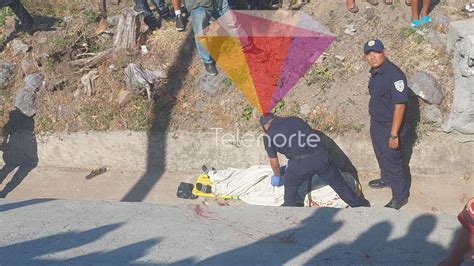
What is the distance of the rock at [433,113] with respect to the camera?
5.89 m

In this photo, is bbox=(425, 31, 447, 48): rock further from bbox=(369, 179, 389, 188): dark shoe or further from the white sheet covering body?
the white sheet covering body

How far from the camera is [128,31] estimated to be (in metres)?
7.38

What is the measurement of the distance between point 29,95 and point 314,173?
4.30 m

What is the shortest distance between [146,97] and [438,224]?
425cm

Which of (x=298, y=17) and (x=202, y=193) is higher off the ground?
(x=298, y=17)

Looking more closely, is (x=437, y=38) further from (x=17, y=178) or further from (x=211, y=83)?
(x=17, y=178)

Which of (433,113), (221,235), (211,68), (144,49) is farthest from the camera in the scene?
(144,49)

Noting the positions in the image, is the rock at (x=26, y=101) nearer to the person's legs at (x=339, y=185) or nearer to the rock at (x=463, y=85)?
the person's legs at (x=339, y=185)

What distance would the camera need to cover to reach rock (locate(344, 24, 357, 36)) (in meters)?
7.05

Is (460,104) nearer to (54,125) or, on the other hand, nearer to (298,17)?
(298,17)

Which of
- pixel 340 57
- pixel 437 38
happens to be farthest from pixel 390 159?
pixel 437 38

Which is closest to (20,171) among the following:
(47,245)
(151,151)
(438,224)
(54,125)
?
(54,125)

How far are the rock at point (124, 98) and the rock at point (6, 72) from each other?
6.02 ft

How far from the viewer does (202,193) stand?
19.4 feet
